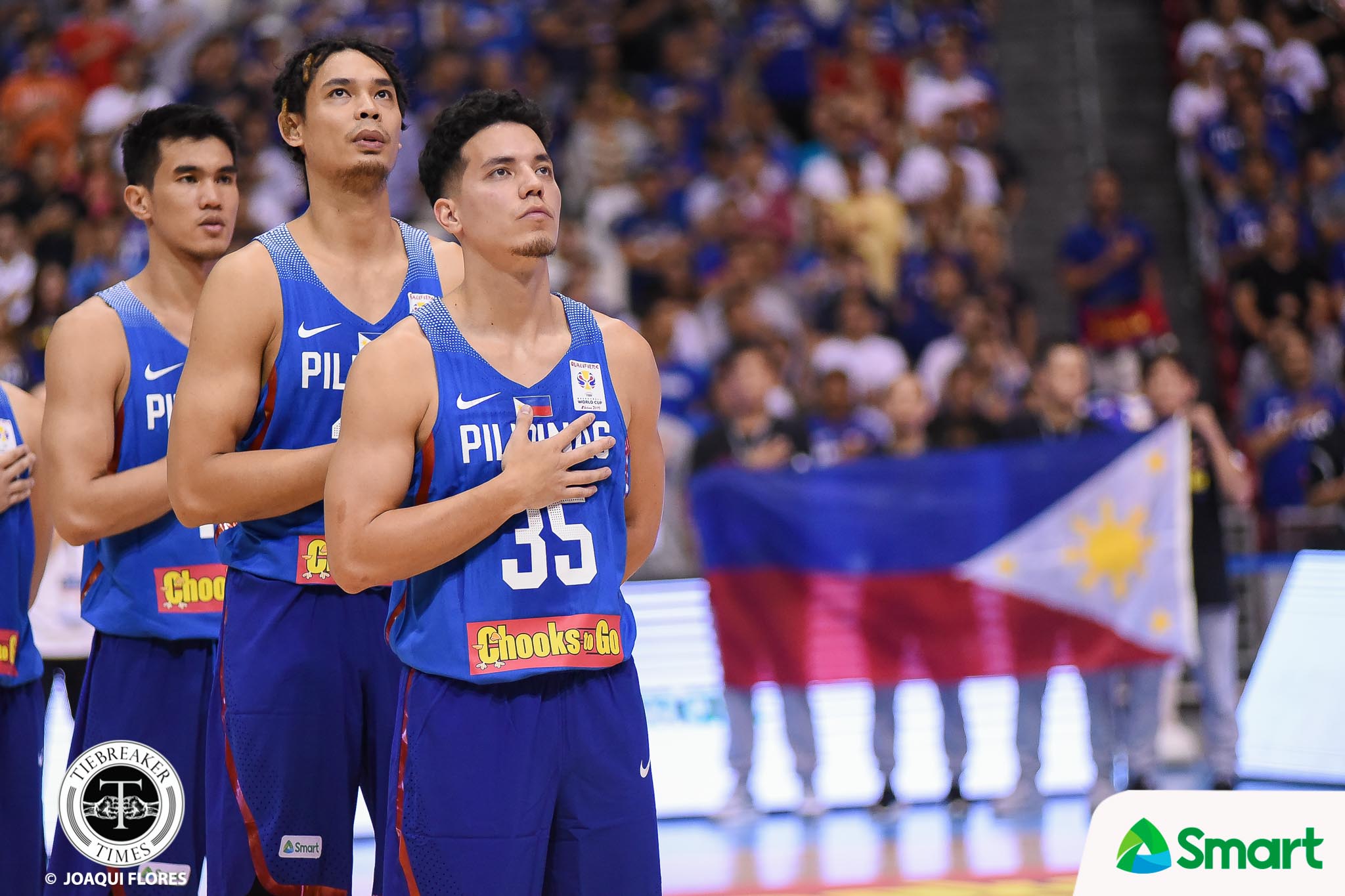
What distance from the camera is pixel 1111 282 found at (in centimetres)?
1420

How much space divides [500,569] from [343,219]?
4.12ft

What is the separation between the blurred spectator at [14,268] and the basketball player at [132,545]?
8616 mm

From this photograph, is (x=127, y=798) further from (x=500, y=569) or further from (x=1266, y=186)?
(x=1266, y=186)

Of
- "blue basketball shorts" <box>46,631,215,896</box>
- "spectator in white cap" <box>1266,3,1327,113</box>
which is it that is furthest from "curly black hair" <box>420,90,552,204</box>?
"spectator in white cap" <box>1266,3,1327,113</box>

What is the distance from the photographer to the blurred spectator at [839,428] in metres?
11.0

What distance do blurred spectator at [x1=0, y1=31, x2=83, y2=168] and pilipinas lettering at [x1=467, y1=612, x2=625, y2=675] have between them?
11980mm

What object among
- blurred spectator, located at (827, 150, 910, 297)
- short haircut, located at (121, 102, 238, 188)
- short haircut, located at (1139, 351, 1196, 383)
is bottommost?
short haircut, located at (121, 102, 238, 188)

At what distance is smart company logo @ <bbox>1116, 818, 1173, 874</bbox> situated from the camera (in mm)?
4113

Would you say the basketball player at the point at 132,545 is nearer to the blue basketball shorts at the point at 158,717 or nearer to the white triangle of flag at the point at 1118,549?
the blue basketball shorts at the point at 158,717

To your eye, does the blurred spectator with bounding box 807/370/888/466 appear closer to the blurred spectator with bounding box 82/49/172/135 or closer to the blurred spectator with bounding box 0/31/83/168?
the blurred spectator with bounding box 82/49/172/135

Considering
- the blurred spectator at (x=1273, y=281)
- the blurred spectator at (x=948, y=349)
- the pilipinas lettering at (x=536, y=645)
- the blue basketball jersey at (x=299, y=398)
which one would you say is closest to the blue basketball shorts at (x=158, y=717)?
the blue basketball jersey at (x=299, y=398)

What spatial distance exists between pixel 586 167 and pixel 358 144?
34.9 feet

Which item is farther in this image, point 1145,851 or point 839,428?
point 839,428

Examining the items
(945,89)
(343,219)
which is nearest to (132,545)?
(343,219)
